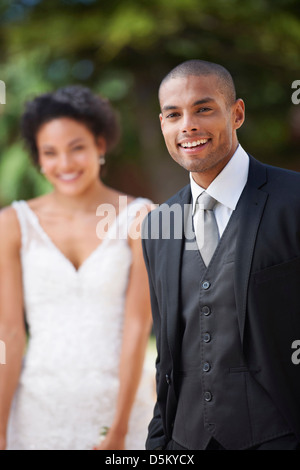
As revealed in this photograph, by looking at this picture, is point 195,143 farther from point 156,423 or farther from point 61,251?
point 61,251

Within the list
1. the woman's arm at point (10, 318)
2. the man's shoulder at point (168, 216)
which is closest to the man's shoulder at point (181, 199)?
the man's shoulder at point (168, 216)

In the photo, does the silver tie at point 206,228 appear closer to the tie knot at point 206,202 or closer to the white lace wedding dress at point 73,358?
the tie knot at point 206,202

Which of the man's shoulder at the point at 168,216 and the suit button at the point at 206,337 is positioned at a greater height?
the man's shoulder at the point at 168,216

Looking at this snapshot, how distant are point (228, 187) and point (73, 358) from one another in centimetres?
166

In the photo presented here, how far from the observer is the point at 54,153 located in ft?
11.9

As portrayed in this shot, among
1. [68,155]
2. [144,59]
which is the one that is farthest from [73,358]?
[144,59]

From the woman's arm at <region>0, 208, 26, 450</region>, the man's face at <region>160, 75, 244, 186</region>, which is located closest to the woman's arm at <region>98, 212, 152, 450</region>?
the woman's arm at <region>0, 208, 26, 450</region>

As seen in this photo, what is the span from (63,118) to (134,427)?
1668 mm

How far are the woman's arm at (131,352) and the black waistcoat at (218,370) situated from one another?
1.11m

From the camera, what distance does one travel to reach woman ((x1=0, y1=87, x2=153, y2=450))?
357 cm

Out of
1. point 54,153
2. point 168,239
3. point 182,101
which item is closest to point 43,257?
point 54,153

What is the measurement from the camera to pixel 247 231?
2176 millimetres

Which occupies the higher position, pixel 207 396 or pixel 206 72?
pixel 206 72

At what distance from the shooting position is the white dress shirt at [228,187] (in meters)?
2.30
